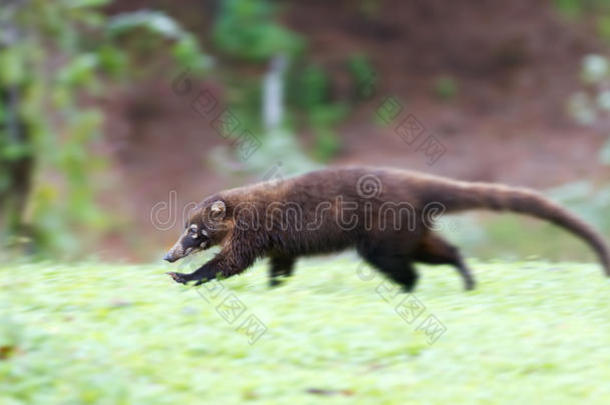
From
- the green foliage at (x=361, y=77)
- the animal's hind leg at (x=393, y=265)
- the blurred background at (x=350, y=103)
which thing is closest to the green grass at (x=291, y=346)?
the animal's hind leg at (x=393, y=265)

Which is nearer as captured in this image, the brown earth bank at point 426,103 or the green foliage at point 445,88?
the brown earth bank at point 426,103

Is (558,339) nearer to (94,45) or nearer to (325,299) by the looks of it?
(325,299)

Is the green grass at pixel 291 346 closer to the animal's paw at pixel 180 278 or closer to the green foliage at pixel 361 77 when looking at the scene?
the animal's paw at pixel 180 278

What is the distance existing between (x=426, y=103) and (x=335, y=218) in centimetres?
1814

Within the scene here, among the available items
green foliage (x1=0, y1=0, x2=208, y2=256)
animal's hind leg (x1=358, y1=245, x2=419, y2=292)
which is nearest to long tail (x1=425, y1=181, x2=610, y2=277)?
animal's hind leg (x1=358, y1=245, x2=419, y2=292)

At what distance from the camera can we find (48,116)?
1360 cm

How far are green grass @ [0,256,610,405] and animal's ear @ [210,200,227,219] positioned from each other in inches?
22.0

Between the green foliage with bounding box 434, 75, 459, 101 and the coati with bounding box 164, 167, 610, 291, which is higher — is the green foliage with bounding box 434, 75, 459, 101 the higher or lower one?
the higher one

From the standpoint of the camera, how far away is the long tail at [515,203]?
7.24 m

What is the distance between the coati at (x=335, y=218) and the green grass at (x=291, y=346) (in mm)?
288

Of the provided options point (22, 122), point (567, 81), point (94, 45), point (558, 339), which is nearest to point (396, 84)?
point (567, 81)

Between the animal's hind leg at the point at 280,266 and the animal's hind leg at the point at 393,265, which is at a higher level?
the animal's hind leg at the point at 280,266

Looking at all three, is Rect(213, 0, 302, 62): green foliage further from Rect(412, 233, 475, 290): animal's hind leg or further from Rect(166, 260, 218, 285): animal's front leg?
Rect(166, 260, 218, 285): animal's front leg

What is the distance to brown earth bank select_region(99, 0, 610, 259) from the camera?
73.0ft
